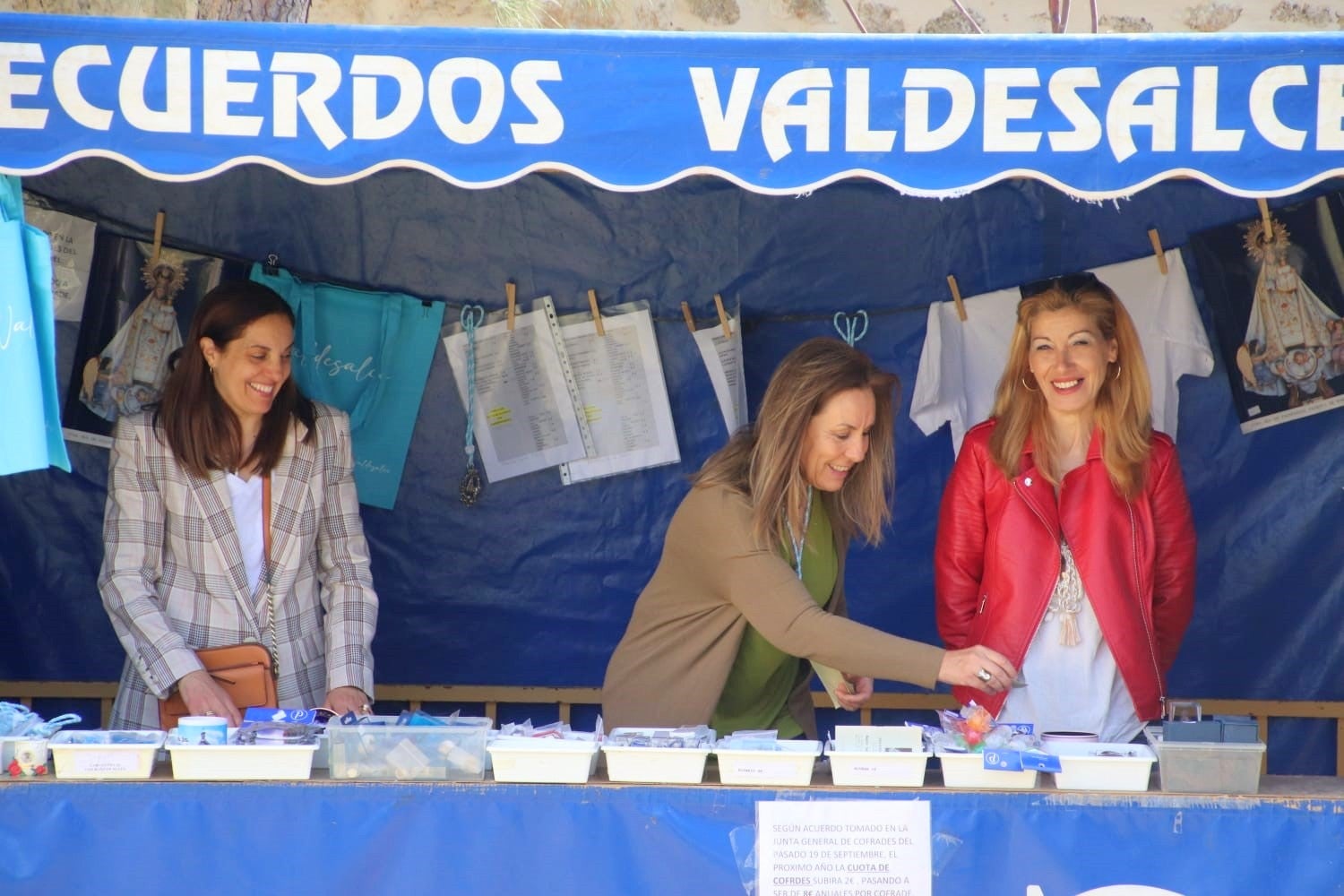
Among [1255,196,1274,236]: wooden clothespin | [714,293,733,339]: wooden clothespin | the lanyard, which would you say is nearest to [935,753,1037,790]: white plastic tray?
the lanyard

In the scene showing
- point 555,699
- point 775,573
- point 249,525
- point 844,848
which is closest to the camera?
point 844,848

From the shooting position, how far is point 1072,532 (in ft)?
11.7

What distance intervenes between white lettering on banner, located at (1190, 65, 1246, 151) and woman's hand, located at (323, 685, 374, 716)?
2248 millimetres

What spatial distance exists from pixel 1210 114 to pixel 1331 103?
0.22m

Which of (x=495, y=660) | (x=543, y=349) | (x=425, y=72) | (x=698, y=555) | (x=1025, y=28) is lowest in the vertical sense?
(x=495, y=660)

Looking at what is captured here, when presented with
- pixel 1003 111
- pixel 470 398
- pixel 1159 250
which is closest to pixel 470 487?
pixel 470 398

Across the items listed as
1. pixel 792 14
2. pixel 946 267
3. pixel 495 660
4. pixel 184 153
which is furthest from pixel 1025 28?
A: pixel 184 153

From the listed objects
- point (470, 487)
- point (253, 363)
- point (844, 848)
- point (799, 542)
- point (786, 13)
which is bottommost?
point (844, 848)

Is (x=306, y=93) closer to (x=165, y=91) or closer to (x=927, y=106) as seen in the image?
(x=165, y=91)

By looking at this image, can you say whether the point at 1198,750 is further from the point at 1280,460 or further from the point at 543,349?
the point at 543,349

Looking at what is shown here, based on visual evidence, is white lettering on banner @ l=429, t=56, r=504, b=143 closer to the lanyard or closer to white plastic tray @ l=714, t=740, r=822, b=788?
the lanyard

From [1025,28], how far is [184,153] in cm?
424

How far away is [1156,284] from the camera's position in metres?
4.55

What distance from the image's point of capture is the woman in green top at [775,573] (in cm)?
314
